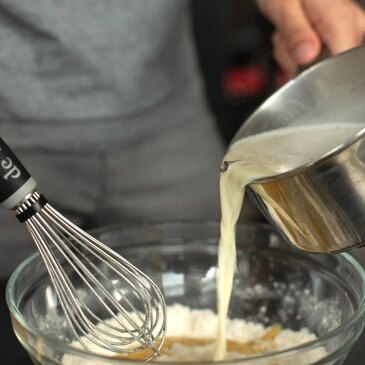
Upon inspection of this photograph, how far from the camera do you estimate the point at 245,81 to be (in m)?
1.95

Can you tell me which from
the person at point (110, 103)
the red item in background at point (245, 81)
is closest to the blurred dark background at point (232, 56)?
the red item in background at point (245, 81)

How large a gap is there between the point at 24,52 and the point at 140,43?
175 millimetres

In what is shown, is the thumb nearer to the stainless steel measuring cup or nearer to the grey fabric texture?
the stainless steel measuring cup

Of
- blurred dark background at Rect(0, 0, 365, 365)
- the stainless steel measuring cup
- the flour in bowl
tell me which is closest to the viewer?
the stainless steel measuring cup

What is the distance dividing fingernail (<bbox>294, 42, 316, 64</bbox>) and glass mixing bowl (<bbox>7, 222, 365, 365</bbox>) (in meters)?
0.20

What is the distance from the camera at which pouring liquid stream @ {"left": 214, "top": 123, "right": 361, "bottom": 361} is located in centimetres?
68

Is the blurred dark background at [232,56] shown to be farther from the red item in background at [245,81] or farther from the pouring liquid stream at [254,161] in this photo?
the pouring liquid stream at [254,161]

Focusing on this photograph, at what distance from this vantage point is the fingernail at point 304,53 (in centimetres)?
89

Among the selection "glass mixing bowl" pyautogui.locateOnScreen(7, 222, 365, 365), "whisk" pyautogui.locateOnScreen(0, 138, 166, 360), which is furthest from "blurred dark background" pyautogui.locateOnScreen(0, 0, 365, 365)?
"whisk" pyautogui.locateOnScreen(0, 138, 166, 360)

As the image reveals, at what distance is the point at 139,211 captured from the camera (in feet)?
4.01

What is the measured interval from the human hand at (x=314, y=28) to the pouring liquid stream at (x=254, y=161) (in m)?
0.17

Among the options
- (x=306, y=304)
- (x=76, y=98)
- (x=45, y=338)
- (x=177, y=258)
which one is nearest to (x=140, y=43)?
(x=76, y=98)

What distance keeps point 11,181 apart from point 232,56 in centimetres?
139

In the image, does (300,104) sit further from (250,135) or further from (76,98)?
(76,98)
